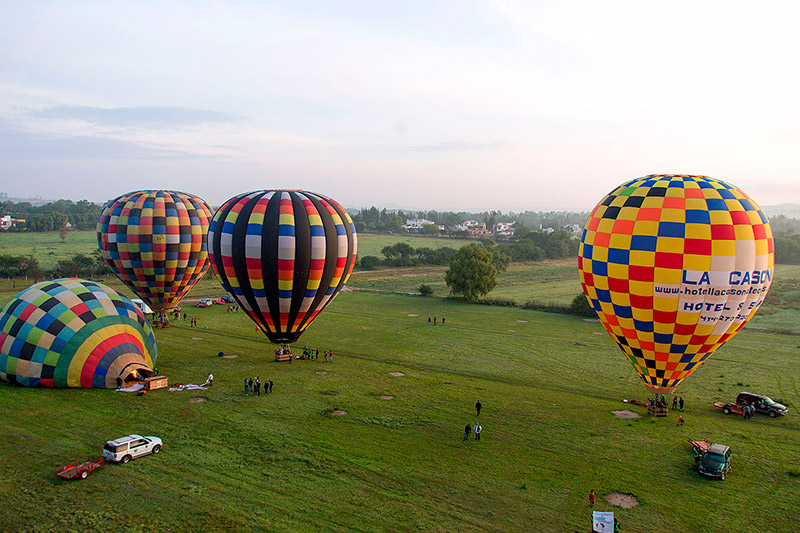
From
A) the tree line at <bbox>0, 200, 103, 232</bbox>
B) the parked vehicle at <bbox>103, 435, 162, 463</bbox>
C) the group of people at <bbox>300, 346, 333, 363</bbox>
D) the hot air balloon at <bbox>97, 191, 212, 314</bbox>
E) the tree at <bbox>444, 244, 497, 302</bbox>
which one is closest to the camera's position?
the parked vehicle at <bbox>103, 435, 162, 463</bbox>

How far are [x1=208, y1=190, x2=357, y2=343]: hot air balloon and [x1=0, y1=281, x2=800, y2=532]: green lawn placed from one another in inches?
133

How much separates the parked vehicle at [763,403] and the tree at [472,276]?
30.0 metres

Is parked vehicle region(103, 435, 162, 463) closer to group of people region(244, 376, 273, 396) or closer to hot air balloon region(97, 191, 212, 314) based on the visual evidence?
group of people region(244, 376, 273, 396)

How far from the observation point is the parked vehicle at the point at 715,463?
16.6 meters

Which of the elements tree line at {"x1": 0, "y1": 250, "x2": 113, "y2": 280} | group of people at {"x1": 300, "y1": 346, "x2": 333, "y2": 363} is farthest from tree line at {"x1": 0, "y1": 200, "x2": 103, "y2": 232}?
group of people at {"x1": 300, "y1": 346, "x2": 333, "y2": 363}

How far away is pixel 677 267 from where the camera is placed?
64.2 ft

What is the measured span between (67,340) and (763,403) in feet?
99.2

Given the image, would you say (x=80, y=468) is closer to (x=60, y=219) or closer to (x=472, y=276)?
A: (x=472, y=276)

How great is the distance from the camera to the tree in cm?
5238

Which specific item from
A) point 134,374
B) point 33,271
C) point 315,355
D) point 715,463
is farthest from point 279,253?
point 33,271

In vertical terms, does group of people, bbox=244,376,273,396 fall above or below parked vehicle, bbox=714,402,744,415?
above

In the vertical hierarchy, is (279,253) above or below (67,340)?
above

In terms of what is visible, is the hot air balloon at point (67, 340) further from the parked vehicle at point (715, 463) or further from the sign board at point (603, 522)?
the parked vehicle at point (715, 463)

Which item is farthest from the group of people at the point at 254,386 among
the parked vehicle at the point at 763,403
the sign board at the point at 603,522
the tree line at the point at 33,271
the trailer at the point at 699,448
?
the tree line at the point at 33,271
